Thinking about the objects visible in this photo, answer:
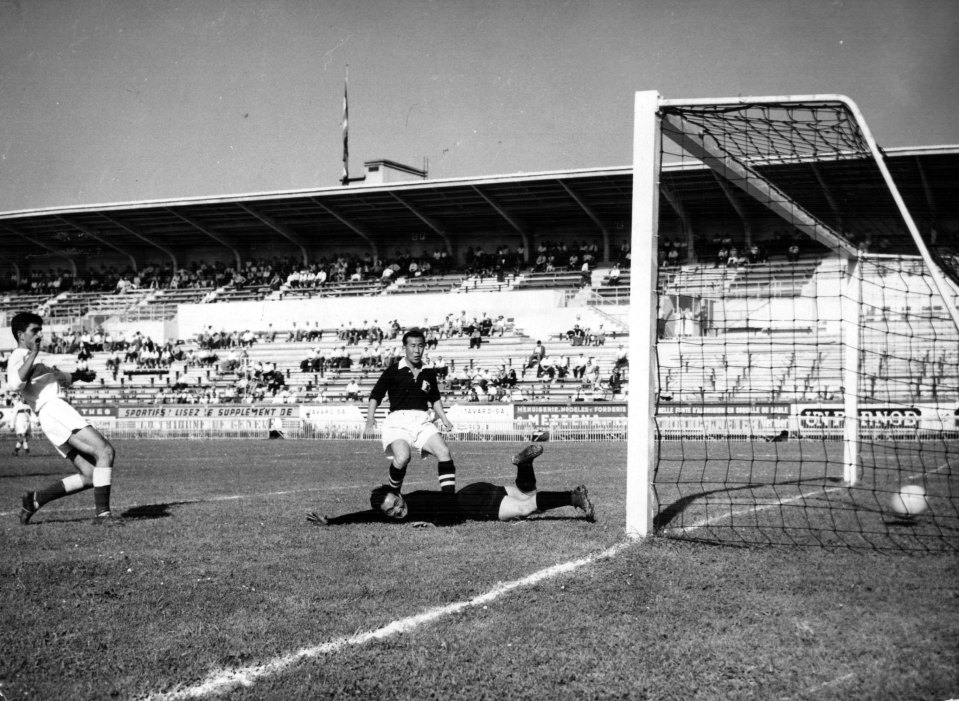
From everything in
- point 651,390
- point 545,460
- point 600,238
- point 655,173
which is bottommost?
point 545,460

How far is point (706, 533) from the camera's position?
7.71 m

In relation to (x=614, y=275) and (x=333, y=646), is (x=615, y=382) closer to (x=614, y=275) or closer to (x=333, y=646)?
(x=614, y=275)

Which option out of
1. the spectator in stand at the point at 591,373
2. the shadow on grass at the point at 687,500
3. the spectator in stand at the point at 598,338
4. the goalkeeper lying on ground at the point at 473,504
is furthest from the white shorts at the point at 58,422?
the spectator in stand at the point at 598,338

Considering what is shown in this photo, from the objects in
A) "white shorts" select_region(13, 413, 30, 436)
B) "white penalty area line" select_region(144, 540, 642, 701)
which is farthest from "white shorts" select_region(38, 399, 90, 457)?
"white shorts" select_region(13, 413, 30, 436)

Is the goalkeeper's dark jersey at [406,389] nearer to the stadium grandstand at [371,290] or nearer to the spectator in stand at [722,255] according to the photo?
the stadium grandstand at [371,290]

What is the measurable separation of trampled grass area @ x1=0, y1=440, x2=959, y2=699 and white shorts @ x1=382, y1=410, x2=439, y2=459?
1.32m

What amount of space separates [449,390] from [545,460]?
1592 cm

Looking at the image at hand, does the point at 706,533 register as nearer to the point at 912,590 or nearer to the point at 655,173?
the point at 912,590

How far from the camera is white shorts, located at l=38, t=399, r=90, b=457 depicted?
27.9 feet

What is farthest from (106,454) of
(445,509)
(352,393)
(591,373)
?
(591,373)

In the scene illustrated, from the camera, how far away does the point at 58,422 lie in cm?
852

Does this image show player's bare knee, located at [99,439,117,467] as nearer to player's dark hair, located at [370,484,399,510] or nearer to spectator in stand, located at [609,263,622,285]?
player's dark hair, located at [370,484,399,510]

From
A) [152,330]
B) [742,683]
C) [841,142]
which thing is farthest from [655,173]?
[152,330]

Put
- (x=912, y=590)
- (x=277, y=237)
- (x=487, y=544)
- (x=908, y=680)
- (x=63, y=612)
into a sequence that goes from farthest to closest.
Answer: (x=277, y=237) → (x=487, y=544) → (x=912, y=590) → (x=63, y=612) → (x=908, y=680)
